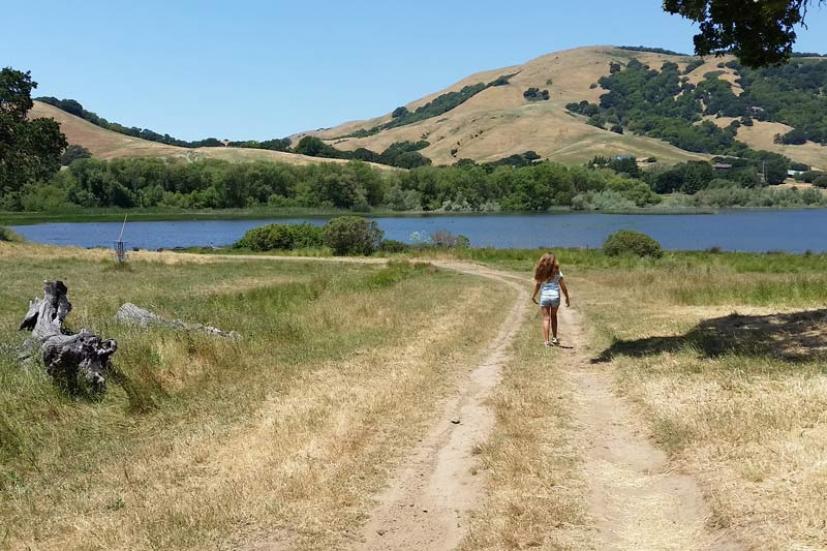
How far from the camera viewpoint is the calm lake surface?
74.4m

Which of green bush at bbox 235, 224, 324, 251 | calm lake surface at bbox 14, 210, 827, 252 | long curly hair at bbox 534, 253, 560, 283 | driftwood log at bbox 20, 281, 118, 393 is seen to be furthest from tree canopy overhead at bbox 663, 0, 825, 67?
calm lake surface at bbox 14, 210, 827, 252

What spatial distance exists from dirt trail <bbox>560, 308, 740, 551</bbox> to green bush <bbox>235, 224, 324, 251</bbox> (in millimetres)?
50892

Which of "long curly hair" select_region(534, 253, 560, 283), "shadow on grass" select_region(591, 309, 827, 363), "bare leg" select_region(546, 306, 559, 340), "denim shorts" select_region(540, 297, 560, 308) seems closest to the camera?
"shadow on grass" select_region(591, 309, 827, 363)

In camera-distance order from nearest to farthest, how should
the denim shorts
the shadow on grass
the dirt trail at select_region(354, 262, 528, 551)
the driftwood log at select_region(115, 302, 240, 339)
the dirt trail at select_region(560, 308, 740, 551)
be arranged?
the dirt trail at select_region(560, 308, 740, 551)
the dirt trail at select_region(354, 262, 528, 551)
the shadow on grass
the driftwood log at select_region(115, 302, 240, 339)
the denim shorts

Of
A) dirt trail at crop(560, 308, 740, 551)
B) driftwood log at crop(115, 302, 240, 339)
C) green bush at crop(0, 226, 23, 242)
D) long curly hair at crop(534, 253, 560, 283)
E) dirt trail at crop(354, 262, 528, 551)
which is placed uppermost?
long curly hair at crop(534, 253, 560, 283)

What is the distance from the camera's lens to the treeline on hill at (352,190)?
149 m

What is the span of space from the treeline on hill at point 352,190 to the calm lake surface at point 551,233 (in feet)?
112

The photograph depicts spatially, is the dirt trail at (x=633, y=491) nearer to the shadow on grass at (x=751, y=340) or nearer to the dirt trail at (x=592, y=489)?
the dirt trail at (x=592, y=489)

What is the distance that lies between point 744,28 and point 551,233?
73624mm

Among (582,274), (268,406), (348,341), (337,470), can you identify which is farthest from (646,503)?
(582,274)

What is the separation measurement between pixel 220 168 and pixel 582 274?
142 m

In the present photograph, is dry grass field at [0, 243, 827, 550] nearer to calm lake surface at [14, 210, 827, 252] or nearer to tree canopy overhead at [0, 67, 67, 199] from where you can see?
tree canopy overhead at [0, 67, 67, 199]

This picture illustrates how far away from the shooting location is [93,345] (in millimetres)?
10258

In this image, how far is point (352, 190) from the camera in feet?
495
